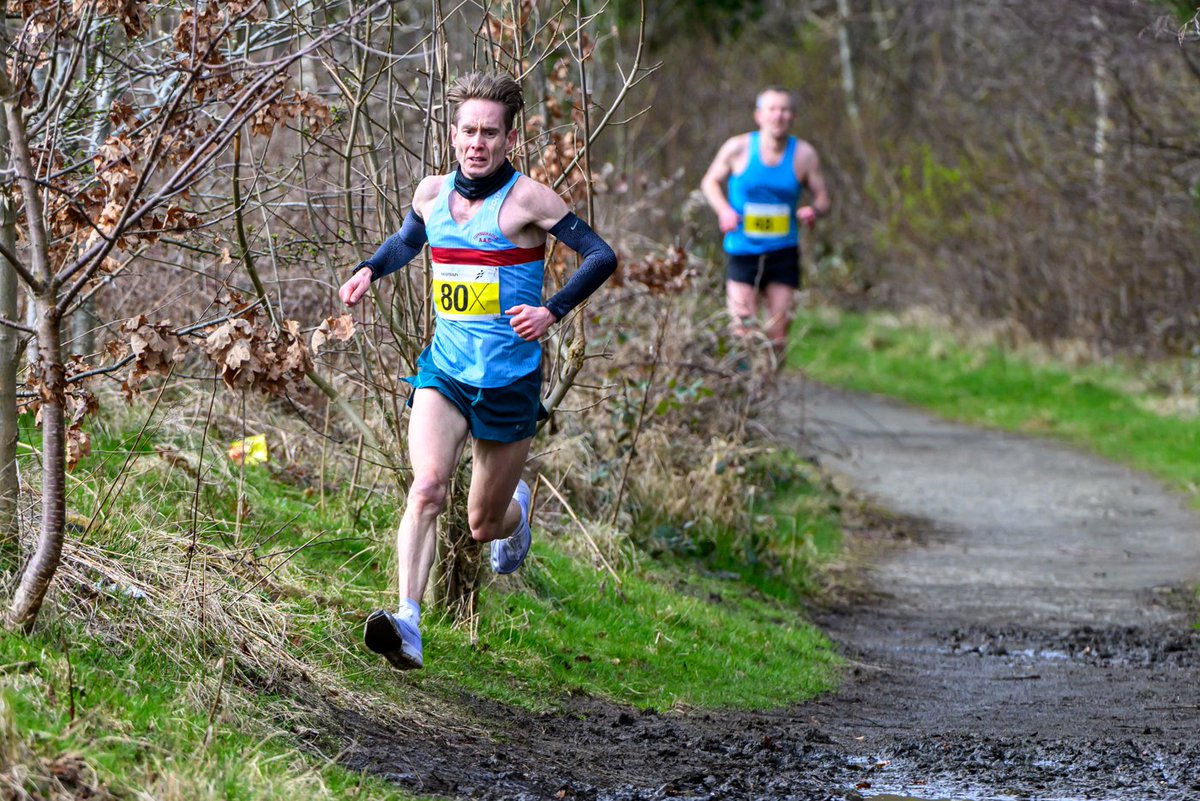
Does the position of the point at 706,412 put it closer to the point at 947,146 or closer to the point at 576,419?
the point at 576,419

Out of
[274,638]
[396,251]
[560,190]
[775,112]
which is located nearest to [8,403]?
[274,638]

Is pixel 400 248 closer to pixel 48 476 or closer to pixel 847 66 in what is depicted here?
pixel 48 476

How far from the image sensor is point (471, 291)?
17.0 feet

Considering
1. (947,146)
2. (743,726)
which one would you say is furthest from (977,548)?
(947,146)

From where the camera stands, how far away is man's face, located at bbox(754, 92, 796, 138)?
36.8 ft

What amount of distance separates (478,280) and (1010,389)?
40.3 feet

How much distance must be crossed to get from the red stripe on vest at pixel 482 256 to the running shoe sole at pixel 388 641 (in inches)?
46.3

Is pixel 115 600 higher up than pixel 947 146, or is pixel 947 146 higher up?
pixel 947 146

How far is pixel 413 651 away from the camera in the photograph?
4.80m

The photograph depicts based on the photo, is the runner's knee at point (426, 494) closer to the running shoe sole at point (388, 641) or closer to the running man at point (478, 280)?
the running man at point (478, 280)

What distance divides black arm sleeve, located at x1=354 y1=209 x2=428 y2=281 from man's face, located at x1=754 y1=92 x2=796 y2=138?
626 cm

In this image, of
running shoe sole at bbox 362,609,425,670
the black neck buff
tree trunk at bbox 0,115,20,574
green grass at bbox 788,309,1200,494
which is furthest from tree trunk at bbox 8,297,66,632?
green grass at bbox 788,309,1200,494

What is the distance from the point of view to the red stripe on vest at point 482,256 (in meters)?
5.17

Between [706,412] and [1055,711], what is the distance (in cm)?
395
